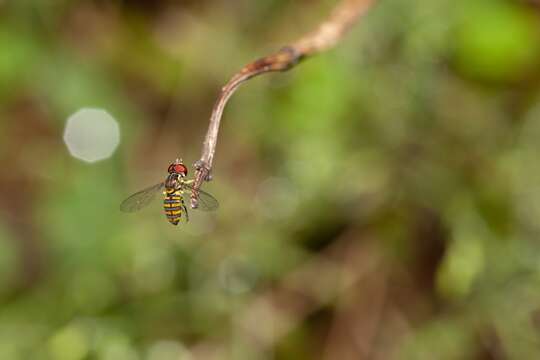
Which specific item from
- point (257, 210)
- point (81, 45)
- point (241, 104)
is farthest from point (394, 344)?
point (81, 45)

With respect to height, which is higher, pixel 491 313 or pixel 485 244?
pixel 485 244

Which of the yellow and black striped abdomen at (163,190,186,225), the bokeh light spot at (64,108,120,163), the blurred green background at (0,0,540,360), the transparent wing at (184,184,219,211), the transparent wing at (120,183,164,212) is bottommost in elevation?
the transparent wing at (184,184,219,211)

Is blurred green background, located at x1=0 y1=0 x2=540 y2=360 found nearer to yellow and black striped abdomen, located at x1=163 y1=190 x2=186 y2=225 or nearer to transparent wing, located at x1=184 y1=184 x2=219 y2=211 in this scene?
yellow and black striped abdomen, located at x1=163 y1=190 x2=186 y2=225

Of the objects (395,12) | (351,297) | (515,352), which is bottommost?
(515,352)

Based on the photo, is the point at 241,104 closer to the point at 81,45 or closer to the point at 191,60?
the point at 191,60

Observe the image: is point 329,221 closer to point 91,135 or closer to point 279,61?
point 91,135

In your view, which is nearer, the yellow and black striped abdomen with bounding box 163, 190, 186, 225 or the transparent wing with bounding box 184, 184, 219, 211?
the transparent wing with bounding box 184, 184, 219, 211

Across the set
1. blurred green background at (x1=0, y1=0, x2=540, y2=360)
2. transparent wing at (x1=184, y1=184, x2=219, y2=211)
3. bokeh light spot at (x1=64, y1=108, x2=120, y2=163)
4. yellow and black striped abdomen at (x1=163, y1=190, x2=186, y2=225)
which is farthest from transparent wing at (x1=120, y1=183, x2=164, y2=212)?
bokeh light spot at (x1=64, y1=108, x2=120, y2=163)
